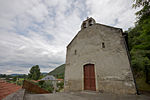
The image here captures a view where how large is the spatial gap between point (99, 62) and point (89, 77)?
178 cm

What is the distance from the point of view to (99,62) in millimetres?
6848

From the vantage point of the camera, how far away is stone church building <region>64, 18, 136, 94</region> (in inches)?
221

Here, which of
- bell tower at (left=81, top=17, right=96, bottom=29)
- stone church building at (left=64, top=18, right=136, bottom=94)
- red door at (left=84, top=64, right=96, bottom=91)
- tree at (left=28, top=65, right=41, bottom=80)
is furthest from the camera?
tree at (left=28, top=65, right=41, bottom=80)

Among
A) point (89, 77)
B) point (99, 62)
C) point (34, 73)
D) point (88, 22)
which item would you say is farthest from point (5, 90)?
point (34, 73)

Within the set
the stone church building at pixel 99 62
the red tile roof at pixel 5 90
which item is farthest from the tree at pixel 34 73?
the red tile roof at pixel 5 90

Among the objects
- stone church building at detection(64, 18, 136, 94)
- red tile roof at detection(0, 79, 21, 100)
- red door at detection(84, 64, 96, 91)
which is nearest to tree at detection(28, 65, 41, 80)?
stone church building at detection(64, 18, 136, 94)

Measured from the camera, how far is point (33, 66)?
4078cm

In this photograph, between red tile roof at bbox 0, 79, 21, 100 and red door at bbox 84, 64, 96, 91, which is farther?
red door at bbox 84, 64, 96, 91

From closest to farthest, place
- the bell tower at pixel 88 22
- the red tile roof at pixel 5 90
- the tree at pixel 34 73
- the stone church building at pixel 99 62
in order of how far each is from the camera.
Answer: the red tile roof at pixel 5 90 → the stone church building at pixel 99 62 → the bell tower at pixel 88 22 → the tree at pixel 34 73

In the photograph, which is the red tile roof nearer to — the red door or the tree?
the red door

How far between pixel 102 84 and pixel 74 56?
13.8 feet

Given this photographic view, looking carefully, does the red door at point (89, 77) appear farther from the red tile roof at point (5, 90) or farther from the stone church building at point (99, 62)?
the red tile roof at point (5, 90)

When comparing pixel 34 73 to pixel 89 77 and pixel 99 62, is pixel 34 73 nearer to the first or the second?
pixel 89 77

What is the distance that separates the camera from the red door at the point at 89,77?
22.6ft
